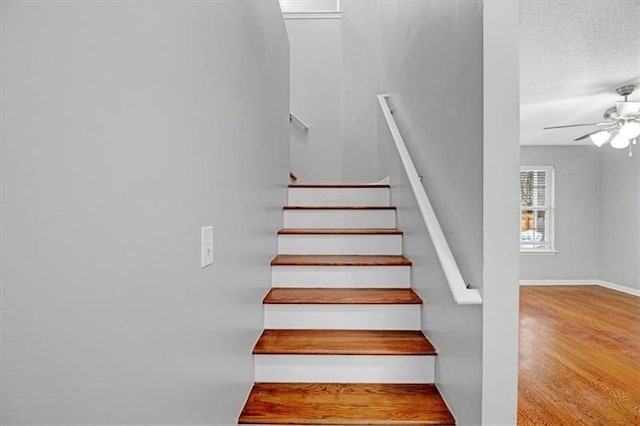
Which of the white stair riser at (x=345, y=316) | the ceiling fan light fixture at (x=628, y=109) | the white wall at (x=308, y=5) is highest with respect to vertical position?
the white wall at (x=308, y=5)

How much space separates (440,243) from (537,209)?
6.19 m

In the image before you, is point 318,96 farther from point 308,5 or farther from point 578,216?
point 578,216

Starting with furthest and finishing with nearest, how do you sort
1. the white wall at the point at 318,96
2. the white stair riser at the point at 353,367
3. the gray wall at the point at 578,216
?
the gray wall at the point at 578,216, the white wall at the point at 318,96, the white stair riser at the point at 353,367

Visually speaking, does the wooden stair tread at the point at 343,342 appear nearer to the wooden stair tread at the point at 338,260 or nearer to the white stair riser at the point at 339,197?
the wooden stair tread at the point at 338,260

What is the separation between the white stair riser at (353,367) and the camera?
1.66 metres

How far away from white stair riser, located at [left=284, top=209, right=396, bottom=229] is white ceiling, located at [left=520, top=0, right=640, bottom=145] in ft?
5.88

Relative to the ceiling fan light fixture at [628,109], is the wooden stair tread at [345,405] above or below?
below

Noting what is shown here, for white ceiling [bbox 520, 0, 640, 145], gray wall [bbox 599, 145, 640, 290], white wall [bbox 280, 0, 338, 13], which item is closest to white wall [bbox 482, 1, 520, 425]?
white ceiling [bbox 520, 0, 640, 145]

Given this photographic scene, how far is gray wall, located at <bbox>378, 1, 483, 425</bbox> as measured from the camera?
126 cm

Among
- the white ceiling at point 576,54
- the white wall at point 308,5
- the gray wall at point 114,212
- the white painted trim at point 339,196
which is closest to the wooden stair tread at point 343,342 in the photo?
the gray wall at point 114,212

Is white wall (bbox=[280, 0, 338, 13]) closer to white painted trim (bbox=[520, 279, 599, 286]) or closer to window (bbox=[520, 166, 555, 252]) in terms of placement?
window (bbox=[520, 166, 555, 252])

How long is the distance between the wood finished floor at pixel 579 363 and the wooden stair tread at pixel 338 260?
117 centimetres

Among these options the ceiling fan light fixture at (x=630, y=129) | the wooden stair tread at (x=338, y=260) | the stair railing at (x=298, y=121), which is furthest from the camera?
the stair railing at (x=298, y=121)

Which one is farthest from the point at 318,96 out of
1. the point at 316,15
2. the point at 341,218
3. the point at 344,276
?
the point at 344,276
